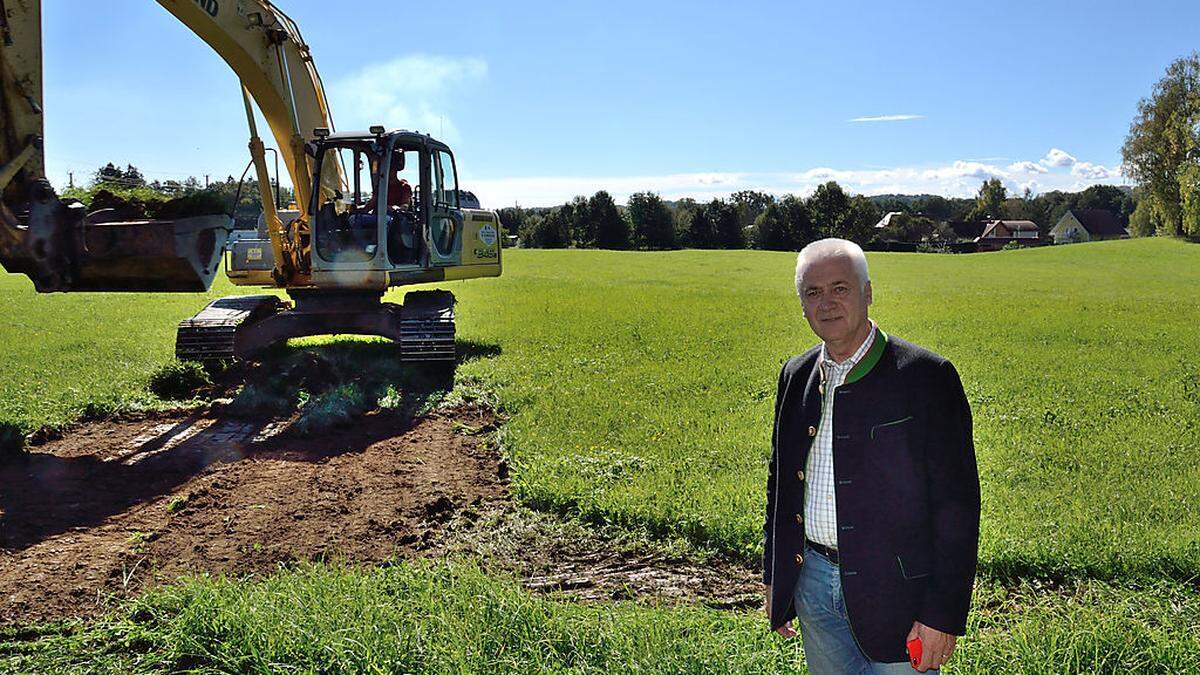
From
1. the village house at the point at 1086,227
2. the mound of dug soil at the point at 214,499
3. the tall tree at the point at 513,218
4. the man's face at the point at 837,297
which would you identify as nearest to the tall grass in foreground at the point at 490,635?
the mound of dug soil at the point at 214,499

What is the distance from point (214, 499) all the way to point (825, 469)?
17.1 ft

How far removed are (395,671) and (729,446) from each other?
4075 millimetres

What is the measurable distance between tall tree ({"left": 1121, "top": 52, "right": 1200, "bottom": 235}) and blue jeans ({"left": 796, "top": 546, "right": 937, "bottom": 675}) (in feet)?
219

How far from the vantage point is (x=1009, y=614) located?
4469mm

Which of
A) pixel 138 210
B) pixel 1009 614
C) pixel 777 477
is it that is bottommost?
pixel 1009 614

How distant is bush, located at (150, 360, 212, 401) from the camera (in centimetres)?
1027

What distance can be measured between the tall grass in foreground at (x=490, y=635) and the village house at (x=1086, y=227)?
10862 cm

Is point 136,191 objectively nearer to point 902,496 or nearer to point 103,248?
point 103,248

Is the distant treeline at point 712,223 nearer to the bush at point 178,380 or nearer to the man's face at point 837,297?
the bush at point 178,380

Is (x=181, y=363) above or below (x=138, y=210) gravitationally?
below

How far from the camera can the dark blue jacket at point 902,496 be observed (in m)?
2.50

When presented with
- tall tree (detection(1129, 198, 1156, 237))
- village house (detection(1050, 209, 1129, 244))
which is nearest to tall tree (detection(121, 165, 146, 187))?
tall tree (detection(1129, 198, 1156, 237))

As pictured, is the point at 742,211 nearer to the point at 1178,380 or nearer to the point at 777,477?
the point at 1178,380

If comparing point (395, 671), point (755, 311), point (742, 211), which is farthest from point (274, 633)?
point (742, 211)
